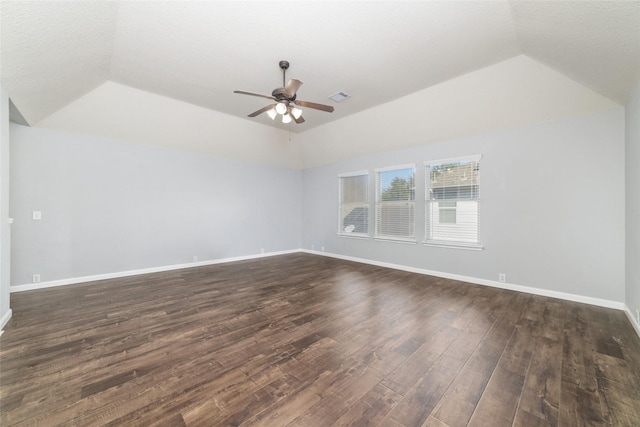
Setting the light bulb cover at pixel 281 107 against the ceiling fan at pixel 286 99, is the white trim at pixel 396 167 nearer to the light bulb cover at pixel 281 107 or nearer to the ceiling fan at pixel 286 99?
the ceiling fan at pixel 286 99

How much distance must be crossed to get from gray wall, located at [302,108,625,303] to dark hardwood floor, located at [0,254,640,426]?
0.50 m

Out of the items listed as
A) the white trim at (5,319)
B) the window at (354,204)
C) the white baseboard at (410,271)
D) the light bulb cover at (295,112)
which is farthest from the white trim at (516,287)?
the white trim at (5,319)

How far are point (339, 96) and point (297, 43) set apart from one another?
1.51 m

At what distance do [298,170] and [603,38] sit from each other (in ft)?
21.7

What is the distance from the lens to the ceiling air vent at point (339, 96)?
13.7 feet

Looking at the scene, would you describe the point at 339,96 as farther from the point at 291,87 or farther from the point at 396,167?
the point at 396,167

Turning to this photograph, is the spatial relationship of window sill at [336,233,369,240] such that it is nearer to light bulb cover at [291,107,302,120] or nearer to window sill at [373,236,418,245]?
window sill at [373,236,418,245]

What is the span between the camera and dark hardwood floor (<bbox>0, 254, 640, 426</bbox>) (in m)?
1.57

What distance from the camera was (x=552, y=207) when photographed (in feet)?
12.2

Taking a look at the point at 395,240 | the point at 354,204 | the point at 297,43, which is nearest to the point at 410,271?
the point at 395,240

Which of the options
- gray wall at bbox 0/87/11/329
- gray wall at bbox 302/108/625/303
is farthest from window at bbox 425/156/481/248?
gray wall at bbox 0/87/11/329

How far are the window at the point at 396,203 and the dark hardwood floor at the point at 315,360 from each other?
6.56 ft

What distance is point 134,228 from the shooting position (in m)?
4.98

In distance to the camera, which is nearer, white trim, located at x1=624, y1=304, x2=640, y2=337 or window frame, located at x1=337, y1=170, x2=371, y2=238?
white trim, located at x1=624, y1=304, x2=640, y2=337
